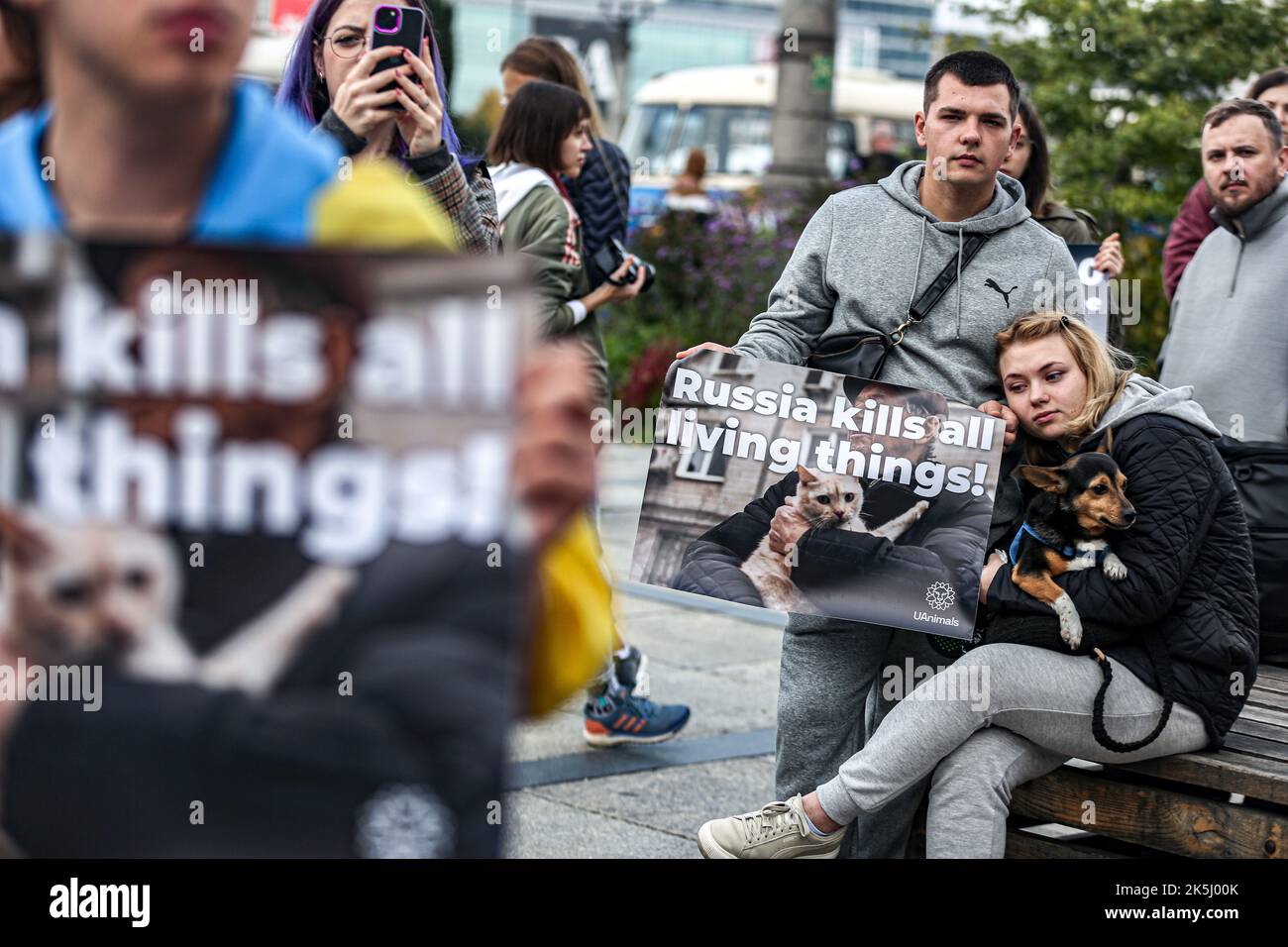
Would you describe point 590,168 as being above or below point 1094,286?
above

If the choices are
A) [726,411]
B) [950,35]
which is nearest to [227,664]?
[726,411]

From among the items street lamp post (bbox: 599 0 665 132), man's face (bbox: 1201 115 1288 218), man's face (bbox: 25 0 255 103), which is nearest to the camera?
man's face (bbox: 25 0 255 103)

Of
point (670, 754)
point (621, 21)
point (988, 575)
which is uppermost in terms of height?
point (621, 21)

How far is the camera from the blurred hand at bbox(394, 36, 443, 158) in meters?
2.77

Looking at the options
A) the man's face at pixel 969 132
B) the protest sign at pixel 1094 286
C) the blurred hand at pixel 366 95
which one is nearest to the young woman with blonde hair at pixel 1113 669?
the man's face at pixel 969 132

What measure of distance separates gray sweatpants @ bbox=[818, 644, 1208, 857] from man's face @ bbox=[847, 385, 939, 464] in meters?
0.48

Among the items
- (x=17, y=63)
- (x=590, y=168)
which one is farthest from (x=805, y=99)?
(x=17, y=63)

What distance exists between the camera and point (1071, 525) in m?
3.58

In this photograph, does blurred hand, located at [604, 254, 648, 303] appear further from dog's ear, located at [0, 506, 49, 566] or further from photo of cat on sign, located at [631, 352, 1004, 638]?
dog's ear, located at [0, 506, 49, 566]

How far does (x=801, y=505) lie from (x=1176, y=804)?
1.03 meters

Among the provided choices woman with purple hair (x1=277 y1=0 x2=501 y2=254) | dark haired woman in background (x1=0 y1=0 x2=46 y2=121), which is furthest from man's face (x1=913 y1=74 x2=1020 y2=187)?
dark haired woman in background (x1=0 y1=0 x2=46 y2=121)

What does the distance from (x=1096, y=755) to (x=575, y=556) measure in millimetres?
2252

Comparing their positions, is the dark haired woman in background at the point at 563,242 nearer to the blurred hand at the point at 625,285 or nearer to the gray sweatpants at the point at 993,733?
the blurred hand at the point at 625,285

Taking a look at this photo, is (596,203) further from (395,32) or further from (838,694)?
(395,32)
